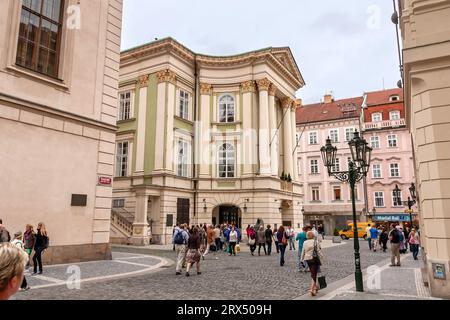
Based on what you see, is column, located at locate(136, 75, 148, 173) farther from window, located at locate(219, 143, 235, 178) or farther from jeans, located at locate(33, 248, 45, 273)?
jeans, located at locate(33, 248, 45, 273)

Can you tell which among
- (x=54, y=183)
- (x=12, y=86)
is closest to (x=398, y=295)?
(x=54, y=183)

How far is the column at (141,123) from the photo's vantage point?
30562 mm

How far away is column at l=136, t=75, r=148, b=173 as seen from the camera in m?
30.6

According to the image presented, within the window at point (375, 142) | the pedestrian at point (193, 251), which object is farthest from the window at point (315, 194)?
the pedestrian at point (193, 251)

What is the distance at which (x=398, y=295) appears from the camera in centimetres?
915

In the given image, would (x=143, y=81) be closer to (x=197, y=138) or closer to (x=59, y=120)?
(x=197, y=138)

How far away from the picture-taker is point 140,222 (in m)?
26.5

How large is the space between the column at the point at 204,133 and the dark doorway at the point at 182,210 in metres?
3.06

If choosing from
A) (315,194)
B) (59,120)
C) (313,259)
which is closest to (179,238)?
(313,259)

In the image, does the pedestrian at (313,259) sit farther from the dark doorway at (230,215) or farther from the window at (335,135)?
the window at (335,135)

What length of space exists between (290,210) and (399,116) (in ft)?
80.1

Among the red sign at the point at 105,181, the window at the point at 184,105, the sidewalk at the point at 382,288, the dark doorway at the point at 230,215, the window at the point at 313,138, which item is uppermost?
the window at the point at 313,138

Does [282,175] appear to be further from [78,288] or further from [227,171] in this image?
[78,288]

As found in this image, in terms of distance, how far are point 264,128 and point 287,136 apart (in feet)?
20.3
